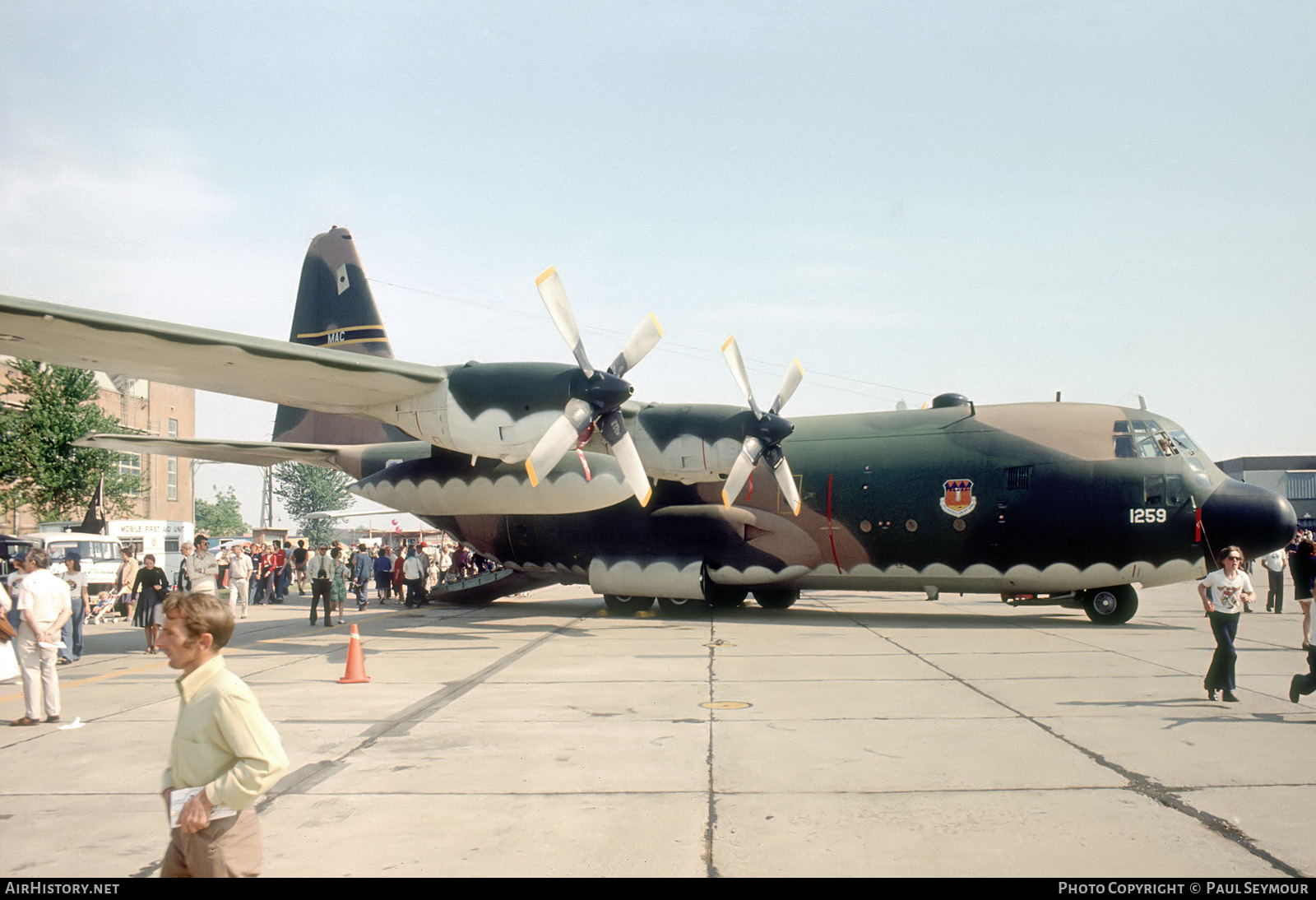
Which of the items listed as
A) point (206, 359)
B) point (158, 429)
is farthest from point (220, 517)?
point (206, 359)

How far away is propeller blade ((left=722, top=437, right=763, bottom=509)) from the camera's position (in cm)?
1745

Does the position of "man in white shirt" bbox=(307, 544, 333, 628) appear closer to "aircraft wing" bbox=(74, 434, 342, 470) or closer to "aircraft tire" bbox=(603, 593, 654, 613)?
"aircraft wing" bbox=(74, 434, 342, 470)

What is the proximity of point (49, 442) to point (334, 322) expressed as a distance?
20898 millimetres

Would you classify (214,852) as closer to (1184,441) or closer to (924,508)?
(924,508)

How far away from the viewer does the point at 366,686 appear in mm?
11914

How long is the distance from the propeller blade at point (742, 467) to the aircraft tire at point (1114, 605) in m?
6.82

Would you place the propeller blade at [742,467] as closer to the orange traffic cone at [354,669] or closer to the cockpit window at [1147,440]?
the cockpit window at [1147,440]

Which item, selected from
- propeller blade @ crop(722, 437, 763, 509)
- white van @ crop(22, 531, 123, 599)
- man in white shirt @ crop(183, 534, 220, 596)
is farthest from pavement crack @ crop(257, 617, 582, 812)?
white van @ crop(22, 531, 123, 599)

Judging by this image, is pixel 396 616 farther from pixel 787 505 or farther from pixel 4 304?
pixel 4 304

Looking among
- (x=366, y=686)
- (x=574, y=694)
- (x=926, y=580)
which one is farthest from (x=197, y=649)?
(x=926, y=580)

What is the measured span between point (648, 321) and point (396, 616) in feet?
35.0

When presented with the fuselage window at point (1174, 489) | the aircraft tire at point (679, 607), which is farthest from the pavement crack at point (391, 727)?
the fuselage window at point (1174, 489)

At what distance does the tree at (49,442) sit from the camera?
119ft
